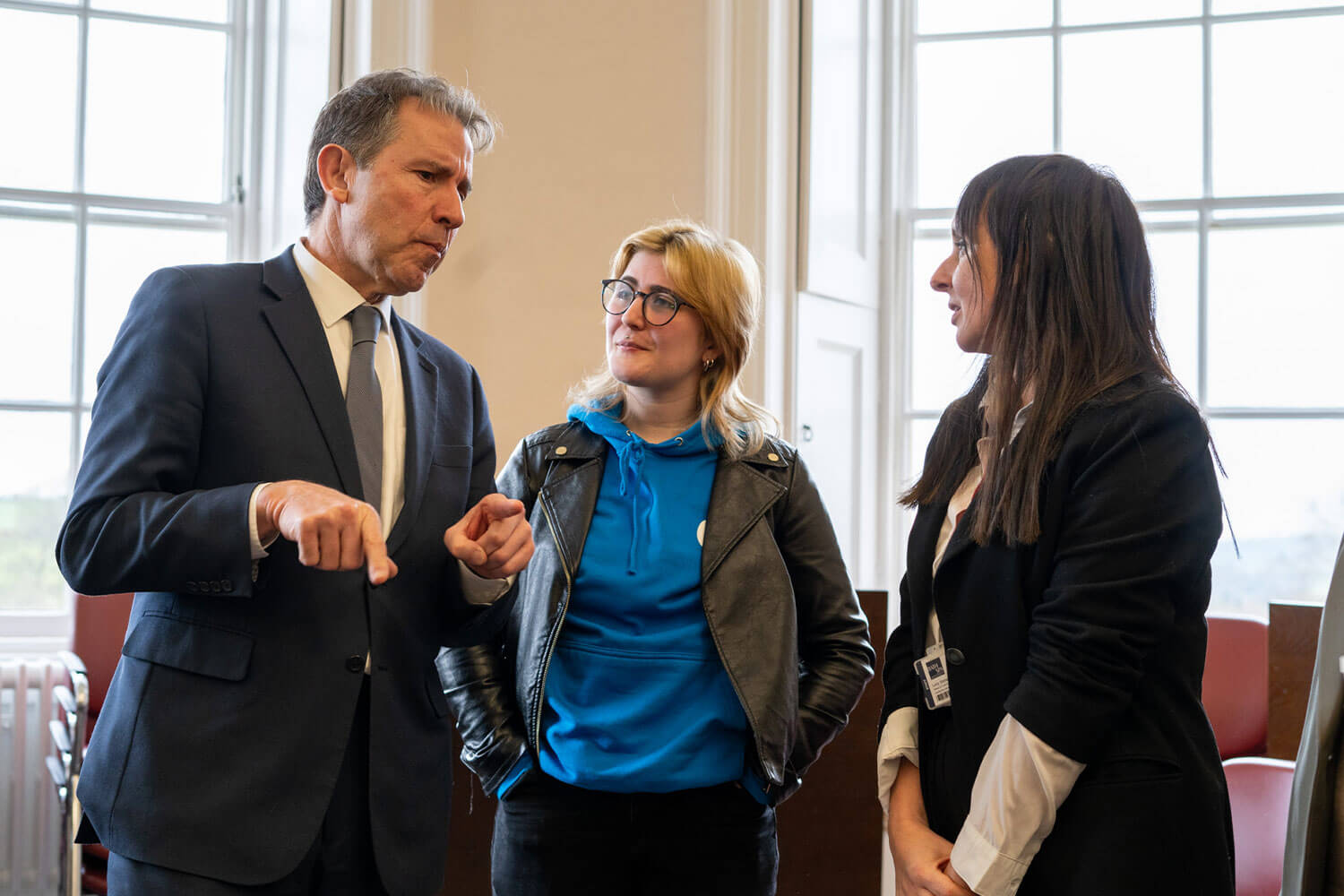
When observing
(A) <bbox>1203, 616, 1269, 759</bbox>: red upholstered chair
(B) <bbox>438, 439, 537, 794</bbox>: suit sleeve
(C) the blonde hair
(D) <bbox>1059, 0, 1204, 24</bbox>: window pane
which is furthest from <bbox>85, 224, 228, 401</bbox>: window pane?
(A) <bbox>1203, 616, 1269, 759</bbox>: red upholstered chair

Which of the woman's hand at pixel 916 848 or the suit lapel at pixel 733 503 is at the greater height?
the suit lapel at pixel 733 503

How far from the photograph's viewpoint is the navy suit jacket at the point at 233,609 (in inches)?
51.3

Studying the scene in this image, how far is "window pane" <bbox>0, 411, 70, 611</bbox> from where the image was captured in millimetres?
3482

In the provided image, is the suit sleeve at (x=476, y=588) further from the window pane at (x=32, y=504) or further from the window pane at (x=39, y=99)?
the window pane at (x=39, y=99)

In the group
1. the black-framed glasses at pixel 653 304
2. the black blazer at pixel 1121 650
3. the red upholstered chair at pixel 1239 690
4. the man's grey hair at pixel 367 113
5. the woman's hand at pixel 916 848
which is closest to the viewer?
the black blazer at pixel 1121 650

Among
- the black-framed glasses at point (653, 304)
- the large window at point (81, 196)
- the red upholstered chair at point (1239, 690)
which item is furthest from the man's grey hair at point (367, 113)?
the red upholstered chair at point (1239, 690)

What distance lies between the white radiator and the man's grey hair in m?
2.13

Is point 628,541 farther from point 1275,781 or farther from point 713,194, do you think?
point 713,194

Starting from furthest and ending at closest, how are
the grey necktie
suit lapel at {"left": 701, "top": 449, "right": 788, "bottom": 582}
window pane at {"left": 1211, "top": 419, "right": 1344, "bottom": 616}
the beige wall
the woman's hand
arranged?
window pane at {"left": 1211, "top": 419, "right": 1344, "bottom": 616}
the beige wall
suit lapel at {"left": 701, "top": 449, "right": 788, "bottom": 582}
the grey necktie
the woman's hand

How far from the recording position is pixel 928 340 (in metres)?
4.04

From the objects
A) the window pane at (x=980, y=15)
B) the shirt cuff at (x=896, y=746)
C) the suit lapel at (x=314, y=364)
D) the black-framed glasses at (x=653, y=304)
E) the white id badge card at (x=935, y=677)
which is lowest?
the shirt cuff at (x=896, y=746)

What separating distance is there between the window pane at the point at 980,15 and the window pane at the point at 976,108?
0.17 ft

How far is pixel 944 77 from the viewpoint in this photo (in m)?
4.06

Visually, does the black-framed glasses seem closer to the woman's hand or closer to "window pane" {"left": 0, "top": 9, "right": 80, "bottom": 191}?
the woman's hand
